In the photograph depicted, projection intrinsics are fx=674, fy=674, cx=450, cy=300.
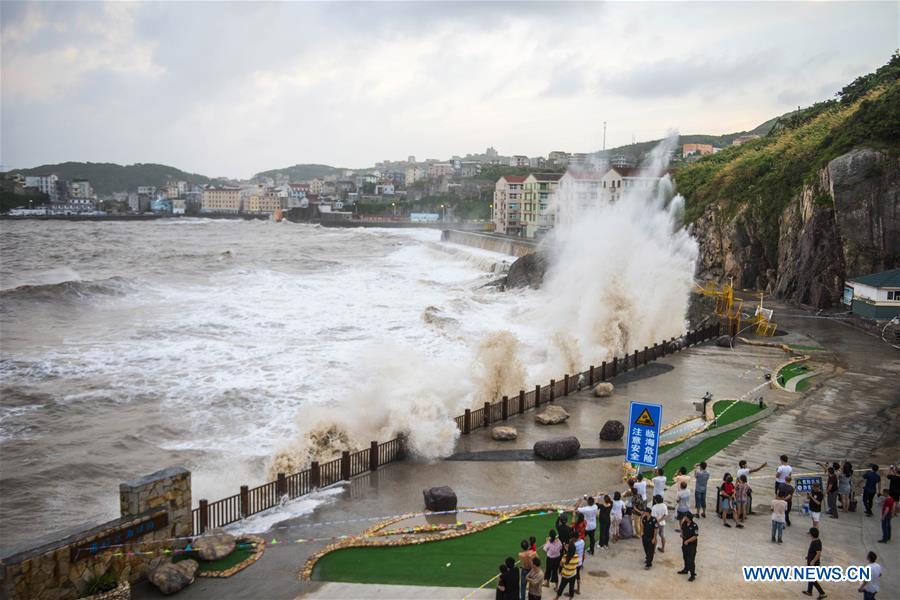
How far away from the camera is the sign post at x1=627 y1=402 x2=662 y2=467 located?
1241cm

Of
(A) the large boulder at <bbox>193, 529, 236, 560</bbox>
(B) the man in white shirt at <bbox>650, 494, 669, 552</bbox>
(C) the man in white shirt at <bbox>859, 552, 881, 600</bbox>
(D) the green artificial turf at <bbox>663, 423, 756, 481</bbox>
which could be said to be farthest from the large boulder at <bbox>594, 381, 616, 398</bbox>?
(A) the large boulder at <bbox>193, 529, 236, 560</bbox>

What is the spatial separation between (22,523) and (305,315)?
2563 centimetres

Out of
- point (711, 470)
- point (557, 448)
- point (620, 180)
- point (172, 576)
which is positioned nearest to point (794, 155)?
point (620, 180)

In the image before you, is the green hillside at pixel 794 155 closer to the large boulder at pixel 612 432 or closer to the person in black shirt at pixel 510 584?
the large boulder at pixel 612 432

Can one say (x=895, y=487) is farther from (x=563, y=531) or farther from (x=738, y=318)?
(x=738, y=318)

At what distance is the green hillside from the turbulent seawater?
57.3ft

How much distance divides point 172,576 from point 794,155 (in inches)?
1824

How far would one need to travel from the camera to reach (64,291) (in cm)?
A: 4434

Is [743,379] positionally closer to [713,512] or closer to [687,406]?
[687,406]

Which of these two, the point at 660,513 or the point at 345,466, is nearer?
the point at 660,513

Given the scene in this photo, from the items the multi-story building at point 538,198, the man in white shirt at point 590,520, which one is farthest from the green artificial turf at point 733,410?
the multi-story building at point 538,198

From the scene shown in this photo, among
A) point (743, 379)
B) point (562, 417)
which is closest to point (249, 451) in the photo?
point (562, 417)

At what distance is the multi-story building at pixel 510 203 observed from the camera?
101 metres

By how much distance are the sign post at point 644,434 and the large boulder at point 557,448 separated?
3.18 m
